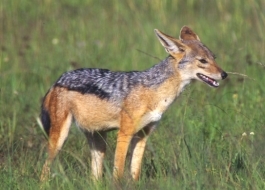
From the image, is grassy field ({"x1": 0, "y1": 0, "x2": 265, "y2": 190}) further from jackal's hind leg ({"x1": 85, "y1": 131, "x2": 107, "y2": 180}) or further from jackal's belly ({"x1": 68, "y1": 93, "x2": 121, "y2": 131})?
jackal's belly ({"x1": 68, "y1": 93, "x2": 121, "y2": 131})

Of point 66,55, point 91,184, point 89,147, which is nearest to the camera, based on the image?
point 91,184

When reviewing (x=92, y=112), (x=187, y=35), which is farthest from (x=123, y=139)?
(x=187, y=35)

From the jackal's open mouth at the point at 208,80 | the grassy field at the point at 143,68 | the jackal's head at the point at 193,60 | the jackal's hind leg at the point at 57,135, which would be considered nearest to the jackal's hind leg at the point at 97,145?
the grassy field at the point at 143,68

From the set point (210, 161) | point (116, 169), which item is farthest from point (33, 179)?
point (210, 161)

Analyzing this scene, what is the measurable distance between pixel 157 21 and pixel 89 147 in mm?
5671

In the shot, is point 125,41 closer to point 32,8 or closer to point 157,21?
point 157,21

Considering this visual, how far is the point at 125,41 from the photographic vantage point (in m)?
13.5

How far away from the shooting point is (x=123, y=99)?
27.4 feet

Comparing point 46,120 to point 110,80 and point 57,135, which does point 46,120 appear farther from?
point 110,80

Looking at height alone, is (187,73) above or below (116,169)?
above

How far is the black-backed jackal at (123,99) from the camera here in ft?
26.8

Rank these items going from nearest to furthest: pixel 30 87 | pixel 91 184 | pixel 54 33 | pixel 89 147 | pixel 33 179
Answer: pixel 91 184
pixel 33 179
pixel 89 147
pixel 30 87
pixel 54 33

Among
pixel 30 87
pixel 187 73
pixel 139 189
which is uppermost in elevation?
pixel 187 73

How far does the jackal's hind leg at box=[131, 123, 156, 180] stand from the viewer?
829 centimetres
